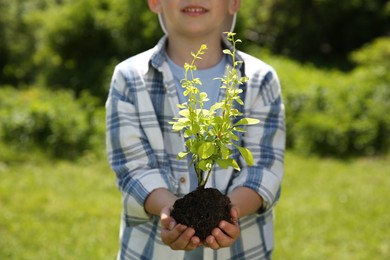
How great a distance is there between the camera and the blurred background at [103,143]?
16.1ft

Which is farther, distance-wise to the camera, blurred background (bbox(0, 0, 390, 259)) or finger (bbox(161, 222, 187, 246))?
blurred background (bbox(0, 0, 390, 259))

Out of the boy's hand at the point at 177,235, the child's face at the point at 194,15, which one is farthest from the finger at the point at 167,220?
the child's face at the point at 194,15

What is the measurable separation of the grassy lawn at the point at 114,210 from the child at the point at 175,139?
2.34 meters

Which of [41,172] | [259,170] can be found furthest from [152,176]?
[41,172]

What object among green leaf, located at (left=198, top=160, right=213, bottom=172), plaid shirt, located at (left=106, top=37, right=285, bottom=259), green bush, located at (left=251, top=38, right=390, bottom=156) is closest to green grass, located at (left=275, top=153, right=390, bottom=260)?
green bush, located at (left=251, top=38, right=390, bottom=156)

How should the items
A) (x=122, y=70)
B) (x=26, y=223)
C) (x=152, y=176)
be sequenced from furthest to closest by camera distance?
(x=26, y=223)
(x=122, y=70)
(x=152, y=176)

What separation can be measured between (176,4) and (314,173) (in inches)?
180

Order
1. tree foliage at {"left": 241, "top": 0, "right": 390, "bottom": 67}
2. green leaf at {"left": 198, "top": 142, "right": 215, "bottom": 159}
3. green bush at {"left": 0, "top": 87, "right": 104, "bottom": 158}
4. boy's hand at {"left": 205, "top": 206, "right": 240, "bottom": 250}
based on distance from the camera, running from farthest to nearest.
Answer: tree foliage at {"left": 241, "top": 0, "right": 390, "bottom": 67}
green bush at {"left": 0, "top": 87, "right": 104, "bottom": 158}
boy's hand at {"left": 205, "top": 206, "right": 240, "bottom": 250}
green leaf at {"left": 198, "top": 142, "right": 215, "bottom": 159}

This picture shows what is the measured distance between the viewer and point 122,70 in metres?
2.33

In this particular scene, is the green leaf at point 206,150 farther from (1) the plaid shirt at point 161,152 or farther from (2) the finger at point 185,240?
(1) the plaid shirt at point 161,152

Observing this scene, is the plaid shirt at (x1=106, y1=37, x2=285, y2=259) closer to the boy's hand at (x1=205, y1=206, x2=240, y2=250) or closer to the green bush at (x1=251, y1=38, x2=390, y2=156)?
the boy's hand at (x1=205, y1=206, x2=240, y2=250)

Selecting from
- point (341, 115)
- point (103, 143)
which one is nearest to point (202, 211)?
point (103, 143)

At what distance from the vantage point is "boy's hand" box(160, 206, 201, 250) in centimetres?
184

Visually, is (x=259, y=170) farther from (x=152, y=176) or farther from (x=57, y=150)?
(x=57, y=150)
